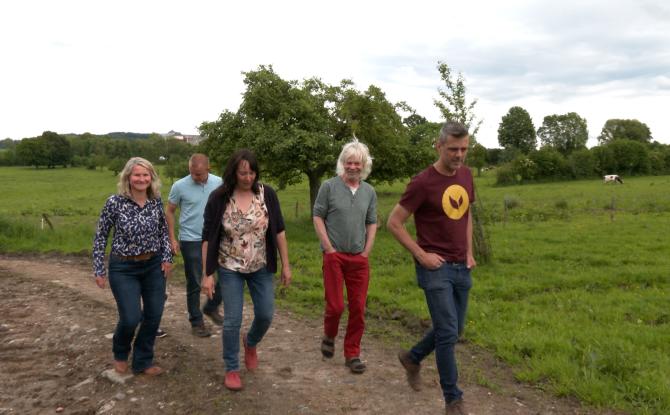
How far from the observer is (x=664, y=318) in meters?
7.03

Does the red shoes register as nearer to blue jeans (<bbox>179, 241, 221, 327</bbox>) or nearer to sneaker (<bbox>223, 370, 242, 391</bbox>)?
sneaker (<bbox>223, 370, 242, 391</bbox>)

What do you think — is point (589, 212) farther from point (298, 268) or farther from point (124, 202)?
point (124, 202)

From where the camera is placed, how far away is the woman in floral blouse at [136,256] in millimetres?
4738

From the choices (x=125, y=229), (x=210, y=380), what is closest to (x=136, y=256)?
(x=125, y=229)

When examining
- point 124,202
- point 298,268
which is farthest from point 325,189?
point 298,268

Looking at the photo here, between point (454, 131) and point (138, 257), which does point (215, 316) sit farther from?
point (454, 131)

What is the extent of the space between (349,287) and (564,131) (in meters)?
91.1

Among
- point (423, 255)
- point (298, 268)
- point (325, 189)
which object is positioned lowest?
point (298, 268)

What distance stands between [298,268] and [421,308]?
4.29 meters

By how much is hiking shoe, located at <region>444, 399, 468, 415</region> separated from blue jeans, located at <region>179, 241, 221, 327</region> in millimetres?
3035

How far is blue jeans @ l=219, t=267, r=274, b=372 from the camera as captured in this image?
15.3 ft

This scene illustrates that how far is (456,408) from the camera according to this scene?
4.00 metres

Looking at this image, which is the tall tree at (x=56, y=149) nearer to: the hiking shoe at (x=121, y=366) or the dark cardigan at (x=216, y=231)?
the hiking shoe at (x=121, y=366)

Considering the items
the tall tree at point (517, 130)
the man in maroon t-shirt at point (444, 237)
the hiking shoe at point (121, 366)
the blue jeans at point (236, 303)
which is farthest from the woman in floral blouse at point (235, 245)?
the tall tree at point (517, 130)
